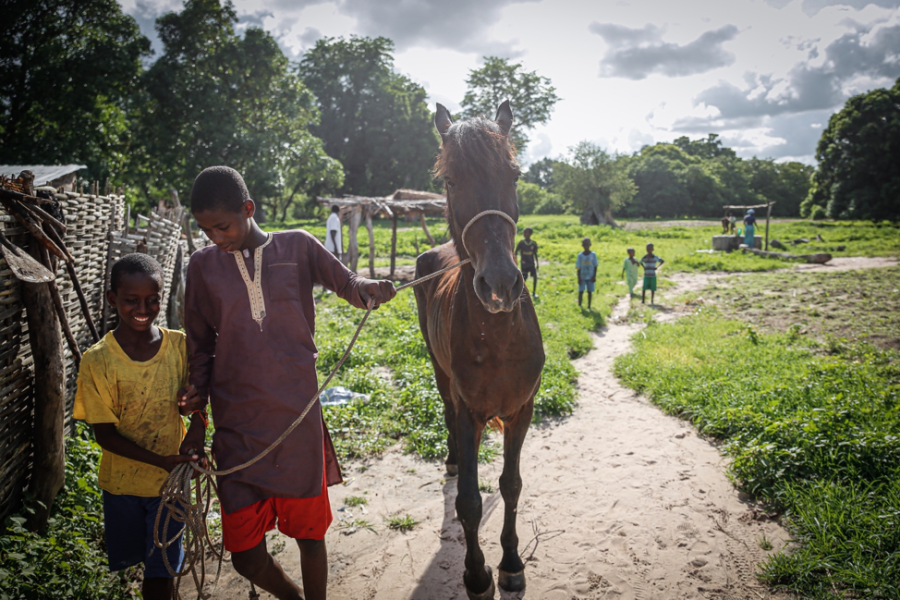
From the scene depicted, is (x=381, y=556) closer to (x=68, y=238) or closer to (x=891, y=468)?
(x=68, y=238)

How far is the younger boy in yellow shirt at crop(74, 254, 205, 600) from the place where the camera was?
2.19m

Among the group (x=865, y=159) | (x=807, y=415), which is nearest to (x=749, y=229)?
(x=807, y=415)

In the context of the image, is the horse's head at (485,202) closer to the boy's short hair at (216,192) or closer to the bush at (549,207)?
the boy's short hair at (216,192)

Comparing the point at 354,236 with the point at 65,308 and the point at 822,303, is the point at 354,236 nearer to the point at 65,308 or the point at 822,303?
the point at 65,308

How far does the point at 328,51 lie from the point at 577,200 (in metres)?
26.4

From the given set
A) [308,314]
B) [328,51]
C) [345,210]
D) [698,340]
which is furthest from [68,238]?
[328,51]

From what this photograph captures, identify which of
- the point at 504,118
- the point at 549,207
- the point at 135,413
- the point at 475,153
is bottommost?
the point at 135,413

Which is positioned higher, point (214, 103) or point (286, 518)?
point (214, 103)

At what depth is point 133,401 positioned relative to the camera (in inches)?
89.8

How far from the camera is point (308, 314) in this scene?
236 centimetres

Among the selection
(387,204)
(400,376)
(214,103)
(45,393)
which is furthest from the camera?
(214,103)

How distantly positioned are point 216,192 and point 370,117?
146 feet

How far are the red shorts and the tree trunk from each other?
1.76m

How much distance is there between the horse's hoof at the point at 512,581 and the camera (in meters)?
2.91
